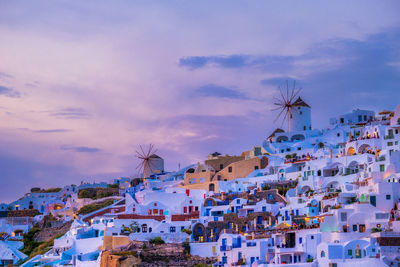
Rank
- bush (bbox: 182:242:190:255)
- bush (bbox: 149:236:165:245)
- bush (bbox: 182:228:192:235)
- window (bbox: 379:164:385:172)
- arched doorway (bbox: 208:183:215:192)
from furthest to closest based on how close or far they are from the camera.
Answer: arched doorway (bbox: 208:183:215:192) → bush (bbox: 182:228:192:235) → bush (bbox: 149:236:165:245) → bush (bbox: 182:242:190:255) → window (bbox: 379:164:385:172)

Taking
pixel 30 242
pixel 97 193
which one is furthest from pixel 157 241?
pixel 97 193

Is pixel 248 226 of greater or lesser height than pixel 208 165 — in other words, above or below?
below

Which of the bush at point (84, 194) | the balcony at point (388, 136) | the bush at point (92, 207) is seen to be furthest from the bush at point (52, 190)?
the balcony at point (388, 136)

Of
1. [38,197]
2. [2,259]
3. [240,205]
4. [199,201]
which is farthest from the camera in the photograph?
[38,197]

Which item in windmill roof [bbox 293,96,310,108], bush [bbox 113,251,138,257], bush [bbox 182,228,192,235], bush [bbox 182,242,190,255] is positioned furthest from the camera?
windmill roof [bbox 293,96,310,108]

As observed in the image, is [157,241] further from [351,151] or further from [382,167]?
[351,151]

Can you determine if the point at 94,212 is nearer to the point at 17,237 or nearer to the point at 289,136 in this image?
the point at 17,237

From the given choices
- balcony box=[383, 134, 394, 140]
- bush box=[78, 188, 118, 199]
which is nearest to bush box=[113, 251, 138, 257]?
balcony box=[383, 134, 394, 140]

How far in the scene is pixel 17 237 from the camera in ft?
253

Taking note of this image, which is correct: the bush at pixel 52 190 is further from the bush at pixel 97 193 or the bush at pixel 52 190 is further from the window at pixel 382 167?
the window at pixel 382 167

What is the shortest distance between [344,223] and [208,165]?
2895 centimetres

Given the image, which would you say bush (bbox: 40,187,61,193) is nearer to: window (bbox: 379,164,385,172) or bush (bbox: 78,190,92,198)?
bush (bbox: 78,190,92,198)

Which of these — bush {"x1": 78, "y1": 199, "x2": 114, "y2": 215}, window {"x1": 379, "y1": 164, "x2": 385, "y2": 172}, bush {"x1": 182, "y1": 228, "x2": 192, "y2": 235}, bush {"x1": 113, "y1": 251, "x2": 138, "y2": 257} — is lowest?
bush {"x1": 113, "y1": 251, "x2": 138, "y2": 257}

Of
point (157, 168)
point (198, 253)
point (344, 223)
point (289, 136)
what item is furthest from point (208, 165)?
point (344, 223)
